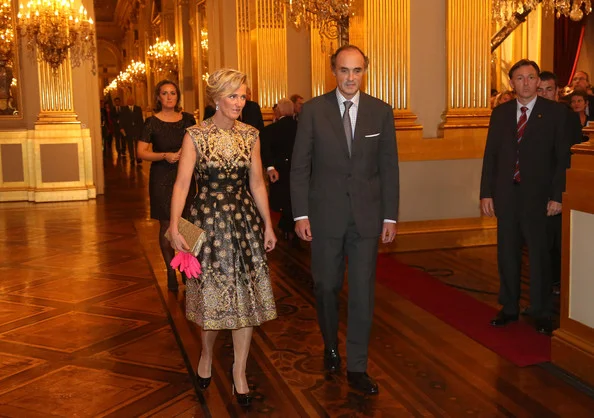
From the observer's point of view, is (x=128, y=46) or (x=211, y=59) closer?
(x=211, y=59)

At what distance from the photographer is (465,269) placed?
6.49 meters

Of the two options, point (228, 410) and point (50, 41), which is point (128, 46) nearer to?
point (50, 41)

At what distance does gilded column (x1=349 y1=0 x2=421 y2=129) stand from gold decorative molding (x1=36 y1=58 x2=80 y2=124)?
6.45 meters

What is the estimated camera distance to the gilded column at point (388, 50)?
766 centimetres

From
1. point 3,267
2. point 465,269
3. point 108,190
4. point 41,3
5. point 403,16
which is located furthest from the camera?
point 108,190

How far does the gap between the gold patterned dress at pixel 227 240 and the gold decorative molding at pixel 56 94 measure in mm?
9590

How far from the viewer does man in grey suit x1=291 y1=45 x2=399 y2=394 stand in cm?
369

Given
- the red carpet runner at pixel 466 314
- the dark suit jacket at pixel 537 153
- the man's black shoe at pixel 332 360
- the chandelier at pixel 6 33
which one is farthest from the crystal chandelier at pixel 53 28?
the man's black shoe at pixel 332 360

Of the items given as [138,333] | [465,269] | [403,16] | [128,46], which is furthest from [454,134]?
[128,46]

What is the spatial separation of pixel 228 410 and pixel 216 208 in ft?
3.08

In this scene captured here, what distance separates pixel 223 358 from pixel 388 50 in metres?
4.37

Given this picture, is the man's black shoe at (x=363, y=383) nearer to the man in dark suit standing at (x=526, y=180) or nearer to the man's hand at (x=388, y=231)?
the man's hand at (x=388, y=231)

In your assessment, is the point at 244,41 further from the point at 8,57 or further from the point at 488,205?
the point at 488,205

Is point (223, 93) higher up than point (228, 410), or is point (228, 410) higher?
point (223, 93)
